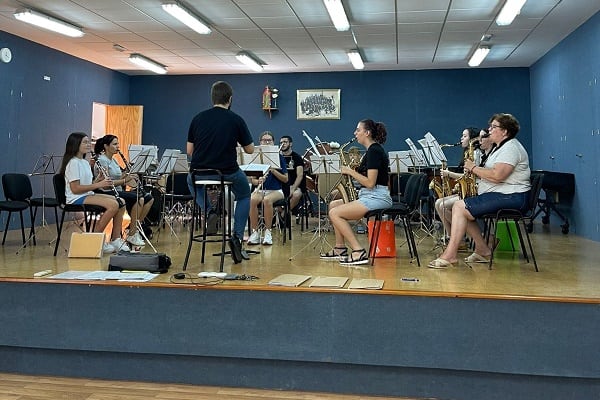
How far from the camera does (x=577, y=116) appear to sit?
276 inches

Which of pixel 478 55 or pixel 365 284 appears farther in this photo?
pixel 478 55

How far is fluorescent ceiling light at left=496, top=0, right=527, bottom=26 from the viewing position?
5.66 metres

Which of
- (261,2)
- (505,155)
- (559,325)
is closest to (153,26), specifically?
(261,2)

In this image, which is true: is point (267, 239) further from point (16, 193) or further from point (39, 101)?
point (39, 101)

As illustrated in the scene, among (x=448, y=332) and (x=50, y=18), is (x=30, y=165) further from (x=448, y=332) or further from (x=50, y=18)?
(x=448, y=332)

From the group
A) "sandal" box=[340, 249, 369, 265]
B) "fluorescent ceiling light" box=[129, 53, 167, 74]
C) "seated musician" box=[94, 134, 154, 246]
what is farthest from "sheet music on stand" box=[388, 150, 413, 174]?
"fluorescent ceiling light" box=[129, 53, 167, 74]

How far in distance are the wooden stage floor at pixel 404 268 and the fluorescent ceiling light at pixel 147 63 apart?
3944 mm

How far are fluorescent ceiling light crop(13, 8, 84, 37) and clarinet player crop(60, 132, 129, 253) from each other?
8.66 ft

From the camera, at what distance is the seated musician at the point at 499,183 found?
12.0ft

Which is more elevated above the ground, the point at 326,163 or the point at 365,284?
the point at 326,163

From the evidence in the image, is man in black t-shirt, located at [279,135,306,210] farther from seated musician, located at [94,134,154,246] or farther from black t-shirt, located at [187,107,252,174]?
black t-shirt, located at [187,107,252,174]

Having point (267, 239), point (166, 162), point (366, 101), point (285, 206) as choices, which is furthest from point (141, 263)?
point (366, 101)

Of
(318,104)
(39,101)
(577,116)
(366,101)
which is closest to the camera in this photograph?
(577,116)

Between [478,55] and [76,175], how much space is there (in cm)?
653
